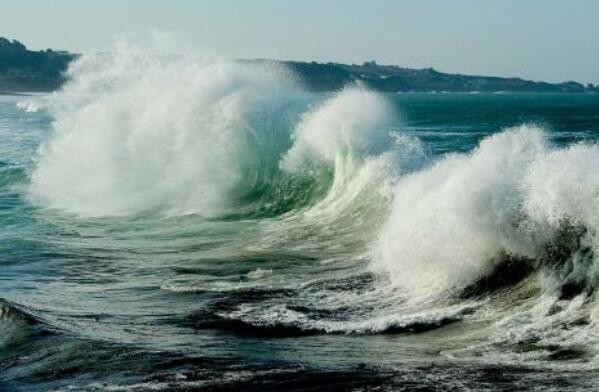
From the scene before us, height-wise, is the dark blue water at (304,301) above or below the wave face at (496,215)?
below

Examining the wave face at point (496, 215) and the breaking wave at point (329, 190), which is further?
the wave face at point (496, 215)

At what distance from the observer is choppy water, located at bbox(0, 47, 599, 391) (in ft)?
33.9

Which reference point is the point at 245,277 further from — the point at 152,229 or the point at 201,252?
the point at 152,229

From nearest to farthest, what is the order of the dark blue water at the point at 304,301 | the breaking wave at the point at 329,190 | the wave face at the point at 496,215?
the dark blue water at the point at 304,301 < the breaking wave at the point at 329,190 < the wave face at the point at 496,215

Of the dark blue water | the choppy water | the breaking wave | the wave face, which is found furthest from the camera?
the wave face

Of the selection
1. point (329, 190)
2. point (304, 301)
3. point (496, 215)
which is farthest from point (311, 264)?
point (329, 190)

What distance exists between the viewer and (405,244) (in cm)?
1595

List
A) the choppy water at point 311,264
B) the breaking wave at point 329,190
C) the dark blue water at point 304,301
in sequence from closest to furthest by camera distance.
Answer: the dark blue water at point 304,301 → the choppy water at point 311,264 → the breaking wave at point 329,190

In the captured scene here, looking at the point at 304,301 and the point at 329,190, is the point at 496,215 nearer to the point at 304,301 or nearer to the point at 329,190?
the point at 304,301

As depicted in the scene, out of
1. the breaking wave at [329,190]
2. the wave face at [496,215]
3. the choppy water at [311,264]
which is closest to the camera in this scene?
the choppy water at [311,264]

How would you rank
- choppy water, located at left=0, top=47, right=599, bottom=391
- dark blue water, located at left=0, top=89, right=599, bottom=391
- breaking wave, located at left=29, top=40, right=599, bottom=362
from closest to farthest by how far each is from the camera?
dark blue water, located at left=0, top=89, right=599, bottom=391 < choppy water, located at left=0, top=47, right=599, bottom=391 < breaking wave, located at left=29, top=40, right=599, bottom=362

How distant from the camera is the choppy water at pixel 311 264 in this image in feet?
33.9

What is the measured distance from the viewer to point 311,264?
56.1ft

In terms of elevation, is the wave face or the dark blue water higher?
the wave face
